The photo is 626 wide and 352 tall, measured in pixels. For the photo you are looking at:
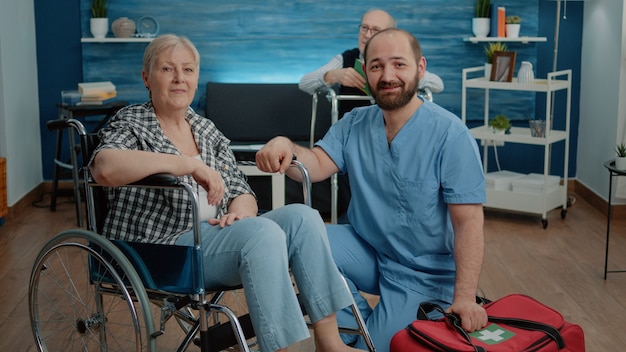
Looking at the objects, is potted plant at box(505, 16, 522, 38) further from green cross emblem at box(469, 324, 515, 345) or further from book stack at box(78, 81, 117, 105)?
green cross emblem at box(469, 324, 515, 345)

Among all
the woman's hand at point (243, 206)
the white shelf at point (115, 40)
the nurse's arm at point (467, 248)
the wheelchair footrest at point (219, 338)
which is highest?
the white shelf at point (115, 40)

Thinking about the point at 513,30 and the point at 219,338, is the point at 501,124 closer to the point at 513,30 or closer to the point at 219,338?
the point at 513,30

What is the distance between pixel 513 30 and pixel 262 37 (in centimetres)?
147

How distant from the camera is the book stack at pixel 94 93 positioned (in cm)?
498

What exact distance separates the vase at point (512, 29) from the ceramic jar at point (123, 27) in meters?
2.17

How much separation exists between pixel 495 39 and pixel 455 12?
323 mm

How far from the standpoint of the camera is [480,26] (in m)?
5.27

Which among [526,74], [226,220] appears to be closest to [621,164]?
[526,74]

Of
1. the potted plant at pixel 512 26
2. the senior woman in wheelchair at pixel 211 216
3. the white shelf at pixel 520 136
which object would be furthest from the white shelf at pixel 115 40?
the senior woman in wheelchair at pixel 211 216

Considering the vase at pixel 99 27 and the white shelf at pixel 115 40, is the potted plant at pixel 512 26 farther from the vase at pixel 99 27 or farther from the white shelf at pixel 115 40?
the vase at pixel 99 27

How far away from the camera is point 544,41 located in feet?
17.7

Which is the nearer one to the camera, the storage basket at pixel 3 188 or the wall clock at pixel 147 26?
the storage basket at pixel 3 188

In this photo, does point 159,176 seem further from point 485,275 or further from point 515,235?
point 515,235

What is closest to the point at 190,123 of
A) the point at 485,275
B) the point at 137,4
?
the point at 485,275
